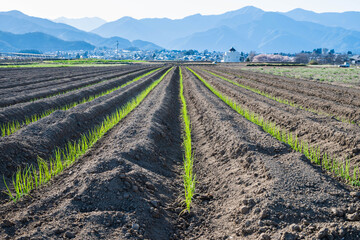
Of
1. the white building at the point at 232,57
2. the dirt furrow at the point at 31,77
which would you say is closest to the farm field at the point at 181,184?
the dirt furrow at the point at 31,77

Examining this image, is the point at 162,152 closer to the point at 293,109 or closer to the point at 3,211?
the point at 3,211

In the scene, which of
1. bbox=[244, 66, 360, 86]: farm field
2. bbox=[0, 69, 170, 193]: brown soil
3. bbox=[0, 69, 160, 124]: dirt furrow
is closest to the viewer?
bbox=[0, 69, 170, 193]: brown soil

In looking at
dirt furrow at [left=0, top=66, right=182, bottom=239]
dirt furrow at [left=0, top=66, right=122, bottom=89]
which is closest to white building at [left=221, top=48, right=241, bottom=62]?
dirt furrow at [left=0, top=66, right=122, bottom=89]

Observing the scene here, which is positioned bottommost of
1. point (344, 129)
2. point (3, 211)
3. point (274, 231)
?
point (3, 211)

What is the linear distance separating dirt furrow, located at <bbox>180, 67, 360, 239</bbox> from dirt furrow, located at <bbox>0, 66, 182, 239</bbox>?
0.61m

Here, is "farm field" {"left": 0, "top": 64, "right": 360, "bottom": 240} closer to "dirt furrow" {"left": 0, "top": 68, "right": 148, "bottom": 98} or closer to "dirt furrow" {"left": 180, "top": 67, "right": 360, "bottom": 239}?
"dirt furrow" {"left": 180, "top": 67, "right": 360, "bottom": 239}

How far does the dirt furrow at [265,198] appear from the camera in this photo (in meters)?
3.85

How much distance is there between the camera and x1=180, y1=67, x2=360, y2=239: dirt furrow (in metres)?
3.85

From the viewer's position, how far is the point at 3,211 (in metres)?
4.41

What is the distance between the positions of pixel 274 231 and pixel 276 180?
1319 mm

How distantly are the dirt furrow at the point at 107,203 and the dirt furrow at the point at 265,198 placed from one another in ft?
2.00

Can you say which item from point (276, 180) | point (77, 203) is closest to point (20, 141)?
point (77, 203)

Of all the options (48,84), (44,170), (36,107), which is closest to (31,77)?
(48,84)

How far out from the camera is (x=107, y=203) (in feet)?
14.7
